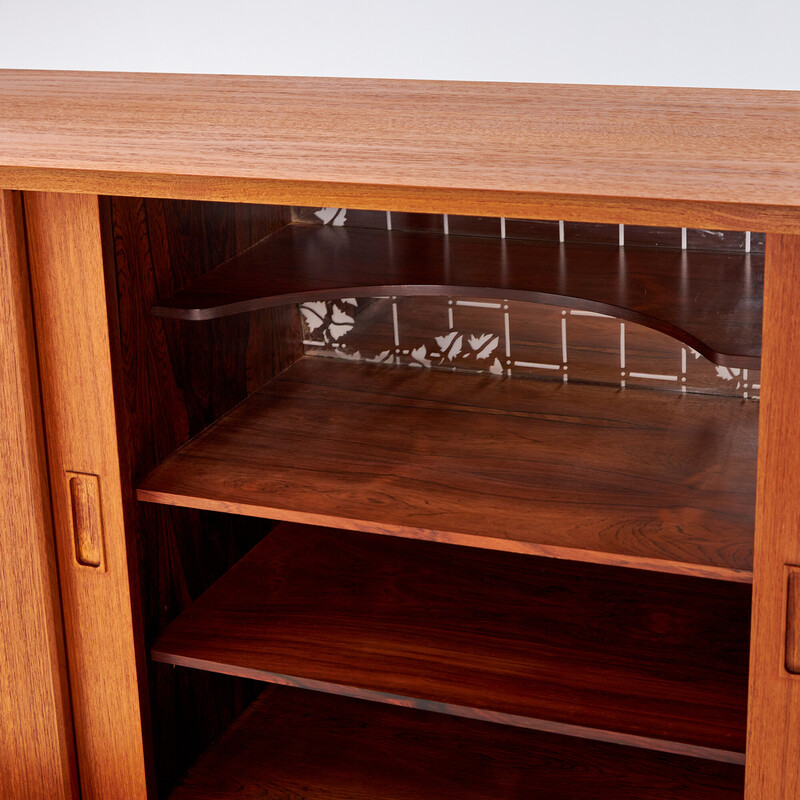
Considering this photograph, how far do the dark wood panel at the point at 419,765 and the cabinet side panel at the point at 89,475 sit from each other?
21 cm

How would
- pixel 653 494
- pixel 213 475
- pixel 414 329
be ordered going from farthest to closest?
pixel 414 329 < pixel 213 475 < pixel 653 494

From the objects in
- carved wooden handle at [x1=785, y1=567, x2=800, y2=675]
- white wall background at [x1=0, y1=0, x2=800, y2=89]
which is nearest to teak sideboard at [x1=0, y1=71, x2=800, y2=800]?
carved wooden handle at [x1=785, y1=567, x2=800, y2=675]

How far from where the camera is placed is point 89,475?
5.52 feet

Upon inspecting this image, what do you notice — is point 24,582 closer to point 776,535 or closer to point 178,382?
point 178,382

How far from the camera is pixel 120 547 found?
1704 mm

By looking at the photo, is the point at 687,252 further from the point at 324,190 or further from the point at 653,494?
the point at 324,190

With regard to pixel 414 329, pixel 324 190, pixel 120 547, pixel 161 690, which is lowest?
pixel 161 690

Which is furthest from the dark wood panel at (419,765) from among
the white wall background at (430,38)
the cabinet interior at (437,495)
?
the white wall background at (430,38)

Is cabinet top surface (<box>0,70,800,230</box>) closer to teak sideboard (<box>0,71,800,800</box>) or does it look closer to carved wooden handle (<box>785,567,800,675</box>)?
teak sideboard (<box>0,71,800,800</box>)

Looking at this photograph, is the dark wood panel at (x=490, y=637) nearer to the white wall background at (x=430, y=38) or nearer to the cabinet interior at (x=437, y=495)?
the cabinet interior at (x=437, y=495)

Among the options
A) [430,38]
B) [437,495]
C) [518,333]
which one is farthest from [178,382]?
[430,38]

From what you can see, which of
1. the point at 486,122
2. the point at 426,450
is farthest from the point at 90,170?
the point at 426,450

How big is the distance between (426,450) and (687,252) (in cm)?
52

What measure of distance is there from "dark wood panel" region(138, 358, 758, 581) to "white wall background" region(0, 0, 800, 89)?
1.10m
